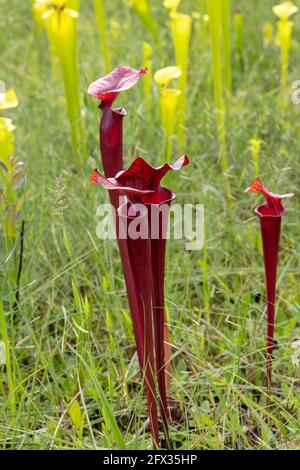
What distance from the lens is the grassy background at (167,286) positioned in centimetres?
127

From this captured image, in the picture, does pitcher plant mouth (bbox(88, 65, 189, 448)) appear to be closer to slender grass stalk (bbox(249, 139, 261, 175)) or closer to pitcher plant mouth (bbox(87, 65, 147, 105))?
pitcher plant mouth (bbox(87, 65, 147, 105))

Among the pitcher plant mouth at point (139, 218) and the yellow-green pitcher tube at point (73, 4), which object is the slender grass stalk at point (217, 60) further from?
the pitcher plant mouth at point (139, 218)

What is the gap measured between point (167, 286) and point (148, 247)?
1.58ft

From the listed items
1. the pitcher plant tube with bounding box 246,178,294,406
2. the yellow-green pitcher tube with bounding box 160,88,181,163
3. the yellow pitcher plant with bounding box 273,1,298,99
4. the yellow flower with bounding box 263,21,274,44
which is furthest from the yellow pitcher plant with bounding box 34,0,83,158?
the yellow flower with bounding box 263,21,274,44

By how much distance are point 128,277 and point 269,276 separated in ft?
0.83

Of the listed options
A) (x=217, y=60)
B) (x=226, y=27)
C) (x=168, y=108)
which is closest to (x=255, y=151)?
(x=168, y=108)

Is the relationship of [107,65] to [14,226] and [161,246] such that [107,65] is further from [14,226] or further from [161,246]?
[161,246]

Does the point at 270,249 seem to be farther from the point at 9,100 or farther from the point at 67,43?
the point at 67,43

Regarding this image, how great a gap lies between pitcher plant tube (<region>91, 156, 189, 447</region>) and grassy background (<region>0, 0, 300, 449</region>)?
7 centimetres

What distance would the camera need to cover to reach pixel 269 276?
1260mm

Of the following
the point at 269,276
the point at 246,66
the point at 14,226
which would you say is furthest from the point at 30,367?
the point at 246,66

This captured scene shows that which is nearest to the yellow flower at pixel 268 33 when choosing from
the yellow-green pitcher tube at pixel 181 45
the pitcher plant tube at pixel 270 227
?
the yellow-green pitcher tube at pixel 181 45

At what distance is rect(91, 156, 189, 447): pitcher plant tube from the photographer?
1.04m

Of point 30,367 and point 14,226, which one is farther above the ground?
point 14,226
